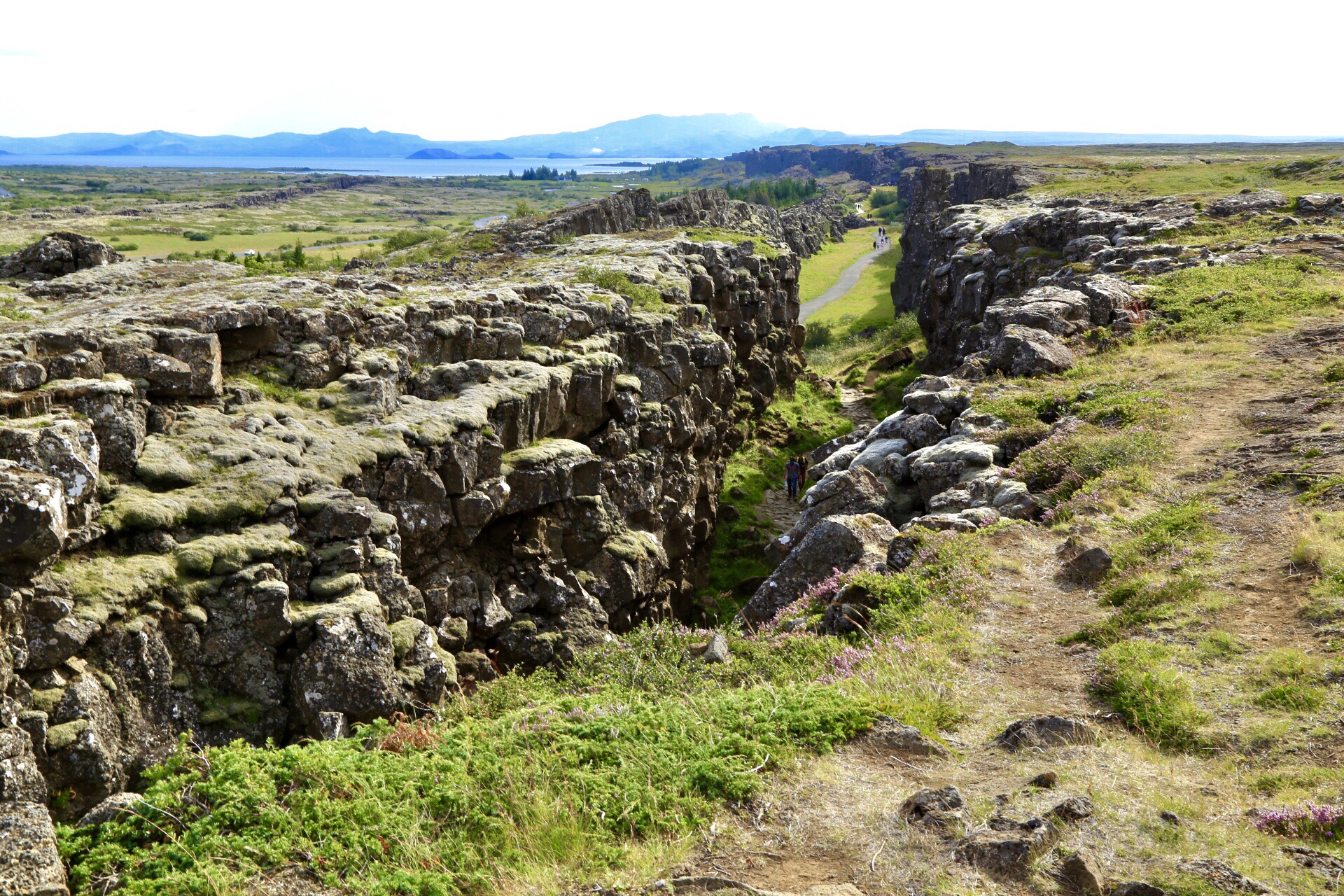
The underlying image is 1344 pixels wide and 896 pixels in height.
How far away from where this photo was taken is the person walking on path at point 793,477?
46969 mm

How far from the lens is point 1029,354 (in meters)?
31.6

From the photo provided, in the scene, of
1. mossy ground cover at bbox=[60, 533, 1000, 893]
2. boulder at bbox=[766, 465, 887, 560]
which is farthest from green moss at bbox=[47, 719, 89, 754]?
boulder at bbox=[766, 465, 887, 560]

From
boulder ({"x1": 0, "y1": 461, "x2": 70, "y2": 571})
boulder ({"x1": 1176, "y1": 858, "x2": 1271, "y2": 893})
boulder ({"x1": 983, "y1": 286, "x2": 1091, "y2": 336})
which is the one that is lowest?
boulder ({"x1": 1176, "y1": 858, "x2": 1271, "y2": 893})

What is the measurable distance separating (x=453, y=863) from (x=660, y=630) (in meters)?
9.17

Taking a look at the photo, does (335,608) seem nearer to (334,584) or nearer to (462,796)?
(334,584)

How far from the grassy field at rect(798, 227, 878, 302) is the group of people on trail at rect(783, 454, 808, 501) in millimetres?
61648

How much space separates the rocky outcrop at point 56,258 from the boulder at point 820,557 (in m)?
25.8

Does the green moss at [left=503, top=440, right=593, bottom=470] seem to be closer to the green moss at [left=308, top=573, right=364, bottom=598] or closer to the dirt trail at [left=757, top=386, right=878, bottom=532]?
the green moss at [left=308, top=573, right=364, bottom=598]

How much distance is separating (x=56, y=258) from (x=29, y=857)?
27.4m

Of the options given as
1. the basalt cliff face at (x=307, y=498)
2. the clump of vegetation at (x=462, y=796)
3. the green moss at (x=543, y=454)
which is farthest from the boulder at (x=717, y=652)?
the green moss at (x=543, y=454)

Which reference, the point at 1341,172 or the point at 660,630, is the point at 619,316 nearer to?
the point at 660,630

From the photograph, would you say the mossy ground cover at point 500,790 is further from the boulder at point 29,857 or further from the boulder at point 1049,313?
the boulder at point 1049,313

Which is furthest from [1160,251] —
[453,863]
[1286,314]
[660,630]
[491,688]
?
[453,863]

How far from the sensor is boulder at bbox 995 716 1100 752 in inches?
446
